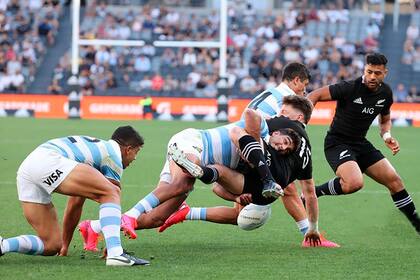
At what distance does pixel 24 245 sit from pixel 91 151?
3.17ft

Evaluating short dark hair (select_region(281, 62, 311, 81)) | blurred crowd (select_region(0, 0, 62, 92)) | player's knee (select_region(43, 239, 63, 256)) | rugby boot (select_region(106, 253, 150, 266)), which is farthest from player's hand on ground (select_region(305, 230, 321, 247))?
blurred crowd (select_region(0, 0, 62, 92))

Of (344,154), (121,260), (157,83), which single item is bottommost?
(157,83)

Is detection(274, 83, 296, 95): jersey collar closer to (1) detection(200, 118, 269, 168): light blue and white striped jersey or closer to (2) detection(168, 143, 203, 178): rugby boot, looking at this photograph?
(1) detection(200, 118, 269, 168): light blue and white striped jersey

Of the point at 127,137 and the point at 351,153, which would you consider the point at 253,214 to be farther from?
the point at 351,153

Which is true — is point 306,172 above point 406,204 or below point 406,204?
above

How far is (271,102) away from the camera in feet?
34.3

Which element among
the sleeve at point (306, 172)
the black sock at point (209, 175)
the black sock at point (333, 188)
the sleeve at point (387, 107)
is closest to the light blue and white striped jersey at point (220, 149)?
the black sock at point (209, 175)

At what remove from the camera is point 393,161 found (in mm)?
20656

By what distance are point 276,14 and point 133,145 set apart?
3258cm

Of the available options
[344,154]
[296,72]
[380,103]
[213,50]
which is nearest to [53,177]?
[296,72]

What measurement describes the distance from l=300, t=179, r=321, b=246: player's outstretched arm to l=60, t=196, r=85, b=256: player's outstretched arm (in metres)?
2.38

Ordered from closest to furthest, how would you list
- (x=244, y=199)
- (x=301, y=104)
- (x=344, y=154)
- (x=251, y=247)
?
(x=244, y=199) < (x=301, y=104) < (x=251, y=247) < (x=344, y=154)

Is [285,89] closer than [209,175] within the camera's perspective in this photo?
No

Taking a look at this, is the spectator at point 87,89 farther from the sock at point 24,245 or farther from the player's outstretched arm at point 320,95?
the sock at point 24,245
